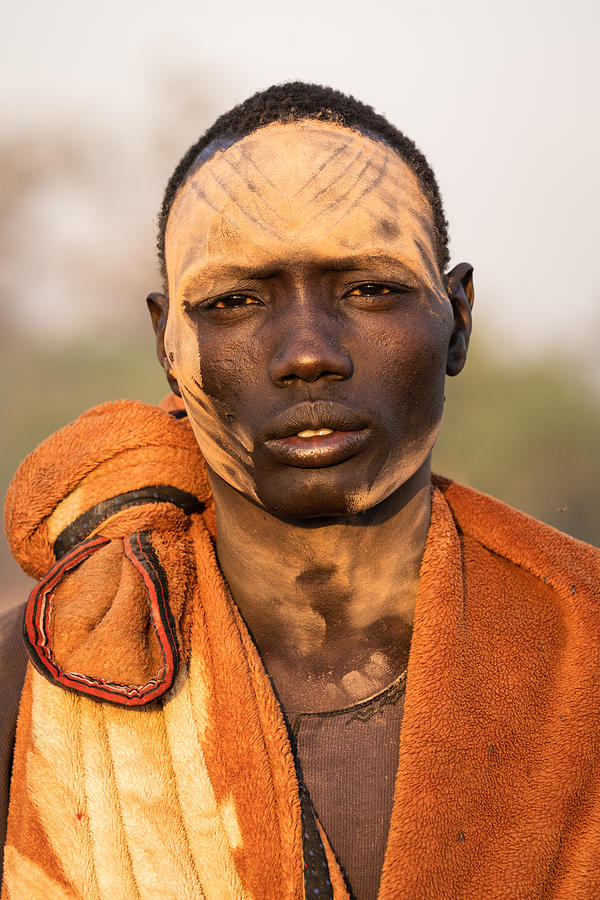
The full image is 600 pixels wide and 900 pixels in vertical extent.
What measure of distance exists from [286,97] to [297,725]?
4.83 ft

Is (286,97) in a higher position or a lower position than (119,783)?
higher

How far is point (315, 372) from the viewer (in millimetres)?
1898

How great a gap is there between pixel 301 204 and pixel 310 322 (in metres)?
0.28

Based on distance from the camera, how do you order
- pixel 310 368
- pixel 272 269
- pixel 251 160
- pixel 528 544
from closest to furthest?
pixel 310 368 → pixel 272 269 → pixel 251 160 → pixel 528 544

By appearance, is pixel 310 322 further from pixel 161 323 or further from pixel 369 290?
pixel 161 323

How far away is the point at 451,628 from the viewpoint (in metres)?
2.10

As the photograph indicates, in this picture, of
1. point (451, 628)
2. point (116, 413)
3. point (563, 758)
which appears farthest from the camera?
point (116, 413)

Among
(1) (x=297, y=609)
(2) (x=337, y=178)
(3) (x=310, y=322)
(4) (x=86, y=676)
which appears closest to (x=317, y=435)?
(3) (x=310, y=322)


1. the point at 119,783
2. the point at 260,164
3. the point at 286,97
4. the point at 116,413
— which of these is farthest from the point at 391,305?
the point at 119,783

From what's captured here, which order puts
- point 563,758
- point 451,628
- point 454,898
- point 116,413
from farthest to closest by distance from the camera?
point 116,413
point 451,628
point 563,758
point 454,898

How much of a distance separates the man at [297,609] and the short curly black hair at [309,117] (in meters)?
0.01

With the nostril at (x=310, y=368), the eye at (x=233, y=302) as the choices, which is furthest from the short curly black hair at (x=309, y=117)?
the nostril at (x=310, y=368)

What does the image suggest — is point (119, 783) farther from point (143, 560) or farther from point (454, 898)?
point (454, 898)

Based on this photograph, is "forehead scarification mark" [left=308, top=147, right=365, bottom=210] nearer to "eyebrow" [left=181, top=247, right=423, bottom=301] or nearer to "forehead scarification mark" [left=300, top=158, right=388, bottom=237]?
"forehead scarification mark" [left=300, top=158, right=388, bottom=237]
